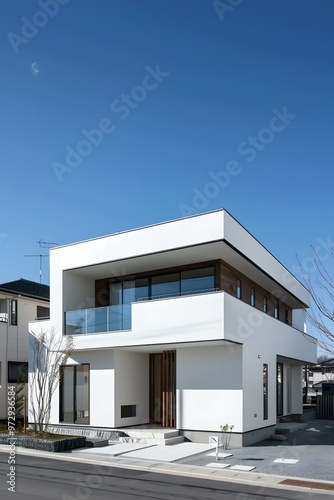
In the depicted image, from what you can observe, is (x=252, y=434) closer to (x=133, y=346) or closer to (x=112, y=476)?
(x=133, y=346)

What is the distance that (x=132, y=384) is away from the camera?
22.0 m

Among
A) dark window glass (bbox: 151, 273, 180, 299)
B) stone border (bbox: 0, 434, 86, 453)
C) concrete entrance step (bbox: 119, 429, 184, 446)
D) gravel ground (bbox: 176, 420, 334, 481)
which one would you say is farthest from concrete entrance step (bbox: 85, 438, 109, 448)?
dark window glass (bbox: 151, 273, 180, 299)

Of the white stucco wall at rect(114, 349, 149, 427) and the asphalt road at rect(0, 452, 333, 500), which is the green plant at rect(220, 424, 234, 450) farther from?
the asphalt road at rect(0, 452, 333, 500)

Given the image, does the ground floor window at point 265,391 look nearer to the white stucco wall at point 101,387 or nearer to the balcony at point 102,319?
the balcony at point 102,319

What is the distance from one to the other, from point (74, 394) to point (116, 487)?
977 cm

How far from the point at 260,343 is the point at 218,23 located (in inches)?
484

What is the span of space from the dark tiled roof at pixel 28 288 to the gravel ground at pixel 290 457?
15.1 metres

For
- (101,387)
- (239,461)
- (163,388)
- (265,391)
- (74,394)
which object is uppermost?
(101,387)

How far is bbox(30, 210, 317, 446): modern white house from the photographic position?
19.1 meters

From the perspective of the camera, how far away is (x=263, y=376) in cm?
2197

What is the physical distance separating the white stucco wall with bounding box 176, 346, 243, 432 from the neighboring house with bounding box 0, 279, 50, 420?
9.85 metres

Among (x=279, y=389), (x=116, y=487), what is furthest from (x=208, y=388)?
(x=279, y=389)

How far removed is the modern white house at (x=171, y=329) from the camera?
62.6ft

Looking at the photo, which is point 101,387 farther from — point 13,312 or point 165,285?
point 13,312
